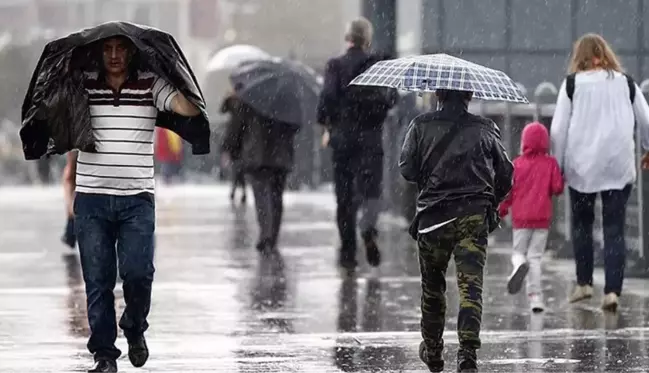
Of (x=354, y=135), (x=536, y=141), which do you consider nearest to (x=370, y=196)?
(x=354, y=135)

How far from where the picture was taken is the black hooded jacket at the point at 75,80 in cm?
809

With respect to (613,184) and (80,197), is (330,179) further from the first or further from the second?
(80,197)

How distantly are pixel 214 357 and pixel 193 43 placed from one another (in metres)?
81.4

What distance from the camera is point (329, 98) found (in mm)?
13508

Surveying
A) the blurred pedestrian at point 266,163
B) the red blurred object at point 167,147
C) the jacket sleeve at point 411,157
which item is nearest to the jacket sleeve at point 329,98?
the blurred pedestrian at point 266,163

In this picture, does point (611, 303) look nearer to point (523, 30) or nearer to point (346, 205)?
point (346, 205)

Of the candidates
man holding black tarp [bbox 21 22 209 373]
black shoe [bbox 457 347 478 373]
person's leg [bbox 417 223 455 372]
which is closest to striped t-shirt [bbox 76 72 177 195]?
man holding black tarp [bbox 21 22 209 373]

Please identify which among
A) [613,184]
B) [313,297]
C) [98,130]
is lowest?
[313,297]

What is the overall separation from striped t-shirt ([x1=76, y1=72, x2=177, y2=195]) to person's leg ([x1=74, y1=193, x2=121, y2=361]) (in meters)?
0.09

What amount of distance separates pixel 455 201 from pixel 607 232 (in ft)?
10.4

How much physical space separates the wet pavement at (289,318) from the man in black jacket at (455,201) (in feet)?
1.54

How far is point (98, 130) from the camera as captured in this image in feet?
26.9

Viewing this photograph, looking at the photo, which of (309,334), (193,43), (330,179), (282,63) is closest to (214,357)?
(309,334)

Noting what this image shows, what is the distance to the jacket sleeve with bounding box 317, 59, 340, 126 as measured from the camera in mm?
13445
